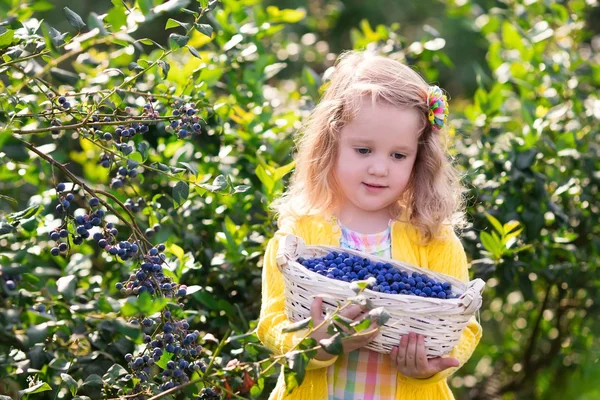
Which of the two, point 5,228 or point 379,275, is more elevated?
point 5,228

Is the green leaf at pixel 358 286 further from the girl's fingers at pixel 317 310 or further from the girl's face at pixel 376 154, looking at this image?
the girl's face at pixel 376 154

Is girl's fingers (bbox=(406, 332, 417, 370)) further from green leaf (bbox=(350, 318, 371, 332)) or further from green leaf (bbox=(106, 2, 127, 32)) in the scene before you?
green leaf (bbox=(106, 2, 127, 32))

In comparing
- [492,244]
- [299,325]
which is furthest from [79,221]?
[492,244]

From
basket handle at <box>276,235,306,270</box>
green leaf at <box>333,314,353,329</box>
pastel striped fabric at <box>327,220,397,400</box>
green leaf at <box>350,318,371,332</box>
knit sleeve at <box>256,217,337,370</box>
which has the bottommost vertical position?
pastel striped fabric at <box>327,220,397,400</box>

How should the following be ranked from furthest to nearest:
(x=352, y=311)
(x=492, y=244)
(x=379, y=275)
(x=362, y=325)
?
1. (x=492, y=244)
2. (x=379, y=275)
3. (x=352, y=311)
4. (x=362, y=325)

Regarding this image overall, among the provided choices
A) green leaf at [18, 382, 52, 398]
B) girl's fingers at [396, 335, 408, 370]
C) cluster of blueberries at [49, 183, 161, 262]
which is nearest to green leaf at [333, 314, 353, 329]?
girl's fingers at [396, 335, 408, 370]

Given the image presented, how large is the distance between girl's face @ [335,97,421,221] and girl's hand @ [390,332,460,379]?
45 cm

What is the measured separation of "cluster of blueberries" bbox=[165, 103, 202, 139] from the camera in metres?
2.20

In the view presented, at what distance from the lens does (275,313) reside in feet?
7.14

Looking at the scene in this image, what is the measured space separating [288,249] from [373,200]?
1.09 ft

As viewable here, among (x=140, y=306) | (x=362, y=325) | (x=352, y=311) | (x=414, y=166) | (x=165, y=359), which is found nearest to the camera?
(x=140, y=306)

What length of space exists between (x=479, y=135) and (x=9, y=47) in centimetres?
203

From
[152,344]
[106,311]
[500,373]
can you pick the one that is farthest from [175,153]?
[500,373]

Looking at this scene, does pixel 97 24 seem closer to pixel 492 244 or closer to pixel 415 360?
pixel 415 360
